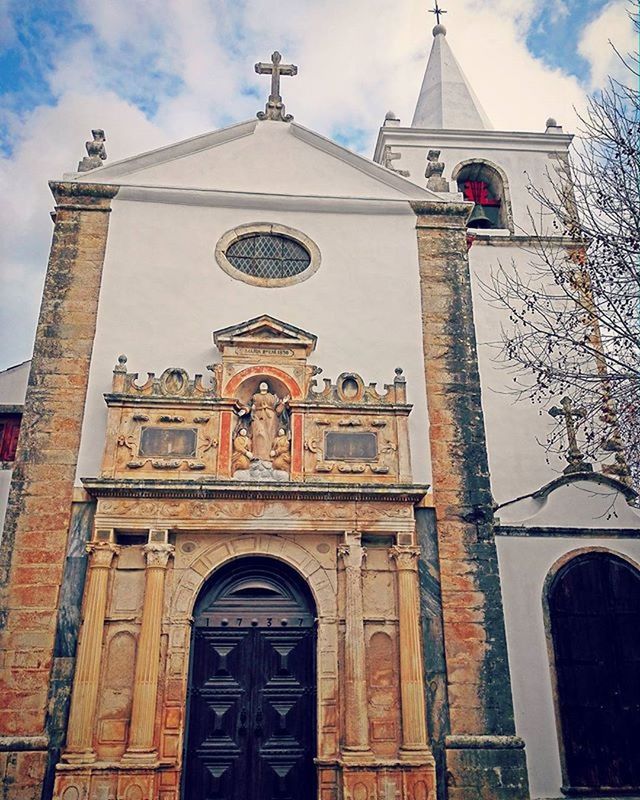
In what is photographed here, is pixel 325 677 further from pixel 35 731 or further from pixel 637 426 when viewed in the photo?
pixel 637 426

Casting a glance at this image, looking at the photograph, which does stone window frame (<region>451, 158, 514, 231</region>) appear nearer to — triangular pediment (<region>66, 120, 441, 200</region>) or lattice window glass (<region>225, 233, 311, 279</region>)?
triangular pediment (<region>66, 120, 441, 200</region>)

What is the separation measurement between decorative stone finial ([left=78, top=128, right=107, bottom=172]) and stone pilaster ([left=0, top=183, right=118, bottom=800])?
1.89ft

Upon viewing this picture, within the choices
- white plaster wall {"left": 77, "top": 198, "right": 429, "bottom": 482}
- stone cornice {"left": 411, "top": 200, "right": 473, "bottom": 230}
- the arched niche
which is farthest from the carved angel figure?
stone cornice {"left": 411, "top": 200, "right": 473, "bottom": 230}

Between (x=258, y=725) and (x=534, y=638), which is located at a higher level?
(x=534, y=638)

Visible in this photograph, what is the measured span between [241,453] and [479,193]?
9.51 metres

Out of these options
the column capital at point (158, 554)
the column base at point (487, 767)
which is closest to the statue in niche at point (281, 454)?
the column capital at point (158, 554)

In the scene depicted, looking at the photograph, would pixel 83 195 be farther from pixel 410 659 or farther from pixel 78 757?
pixel 410 659

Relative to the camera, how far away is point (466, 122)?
17.7 metres

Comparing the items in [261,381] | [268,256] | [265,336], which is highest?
[268,256]

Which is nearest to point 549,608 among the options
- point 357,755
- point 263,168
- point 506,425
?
point 357,755

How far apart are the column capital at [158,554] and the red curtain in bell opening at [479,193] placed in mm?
10455

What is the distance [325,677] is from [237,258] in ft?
19.6

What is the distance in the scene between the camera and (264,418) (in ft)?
32.2

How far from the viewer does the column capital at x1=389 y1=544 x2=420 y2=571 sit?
9.20 meters
